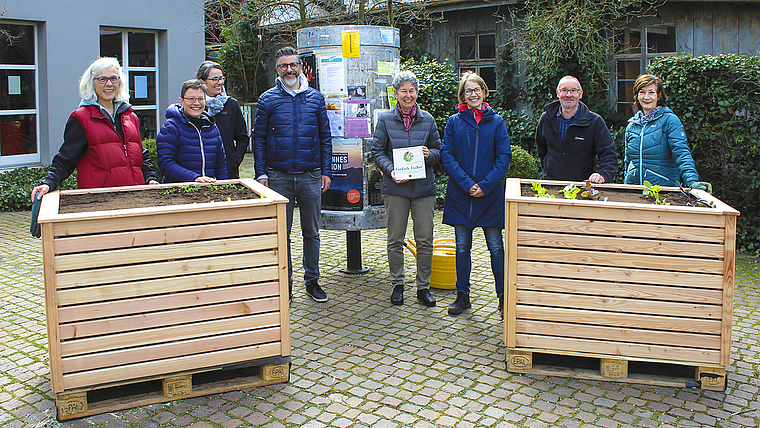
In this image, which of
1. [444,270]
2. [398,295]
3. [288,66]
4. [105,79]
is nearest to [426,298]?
[398,295]

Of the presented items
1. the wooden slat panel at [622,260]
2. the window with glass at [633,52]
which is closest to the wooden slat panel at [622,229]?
the wooden slat panel at [622,260]

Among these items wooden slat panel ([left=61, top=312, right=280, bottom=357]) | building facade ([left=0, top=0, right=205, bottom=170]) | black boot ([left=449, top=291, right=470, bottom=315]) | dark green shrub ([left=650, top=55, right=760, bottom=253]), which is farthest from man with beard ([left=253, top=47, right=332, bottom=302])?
building facade ([left=0, top=0, right=205, bottom=170])

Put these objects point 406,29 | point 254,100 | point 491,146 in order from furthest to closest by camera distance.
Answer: point 254,100 → point 406,29 → point 491,146

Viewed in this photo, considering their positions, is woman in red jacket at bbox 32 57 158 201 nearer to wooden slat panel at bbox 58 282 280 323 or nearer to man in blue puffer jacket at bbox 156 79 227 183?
man in blue puffer jacket at bbox 156 79 227 183

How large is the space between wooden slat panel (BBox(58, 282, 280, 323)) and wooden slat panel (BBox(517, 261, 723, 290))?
5.58ft

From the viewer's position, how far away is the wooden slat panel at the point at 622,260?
4281mm

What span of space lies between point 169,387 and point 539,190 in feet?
8.97

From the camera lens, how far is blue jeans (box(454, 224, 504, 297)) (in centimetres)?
565

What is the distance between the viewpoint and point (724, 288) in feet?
14.0

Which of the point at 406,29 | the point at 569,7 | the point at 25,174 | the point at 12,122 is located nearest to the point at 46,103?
the point at 12,122

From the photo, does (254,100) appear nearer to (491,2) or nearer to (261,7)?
(261,7)

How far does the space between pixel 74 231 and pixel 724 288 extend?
3.91 metres

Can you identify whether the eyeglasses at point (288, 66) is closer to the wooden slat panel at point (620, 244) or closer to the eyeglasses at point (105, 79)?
the eyeglasses at point (105, 79)

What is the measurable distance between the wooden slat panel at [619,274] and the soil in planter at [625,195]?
48 centimetres
